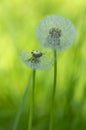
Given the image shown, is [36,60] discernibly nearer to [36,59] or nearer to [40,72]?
[36,59]

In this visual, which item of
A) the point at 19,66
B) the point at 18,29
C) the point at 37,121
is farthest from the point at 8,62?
the point at 37,121

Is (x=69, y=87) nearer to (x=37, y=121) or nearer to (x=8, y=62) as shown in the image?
(x=37, y=121)

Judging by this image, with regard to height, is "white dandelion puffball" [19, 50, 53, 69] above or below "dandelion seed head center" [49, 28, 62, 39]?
below

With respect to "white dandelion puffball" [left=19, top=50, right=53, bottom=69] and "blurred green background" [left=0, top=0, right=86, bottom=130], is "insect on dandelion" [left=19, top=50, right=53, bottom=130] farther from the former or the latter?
"blurred green background" [left=0, top=0, right=86, bottom=130]

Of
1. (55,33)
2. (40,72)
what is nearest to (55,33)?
(55,33)

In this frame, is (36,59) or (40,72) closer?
(36,59)

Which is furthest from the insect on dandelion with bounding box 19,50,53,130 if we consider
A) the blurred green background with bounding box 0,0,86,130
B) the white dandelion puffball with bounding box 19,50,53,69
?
the blurred green background with bounding box 0,0,86,130
